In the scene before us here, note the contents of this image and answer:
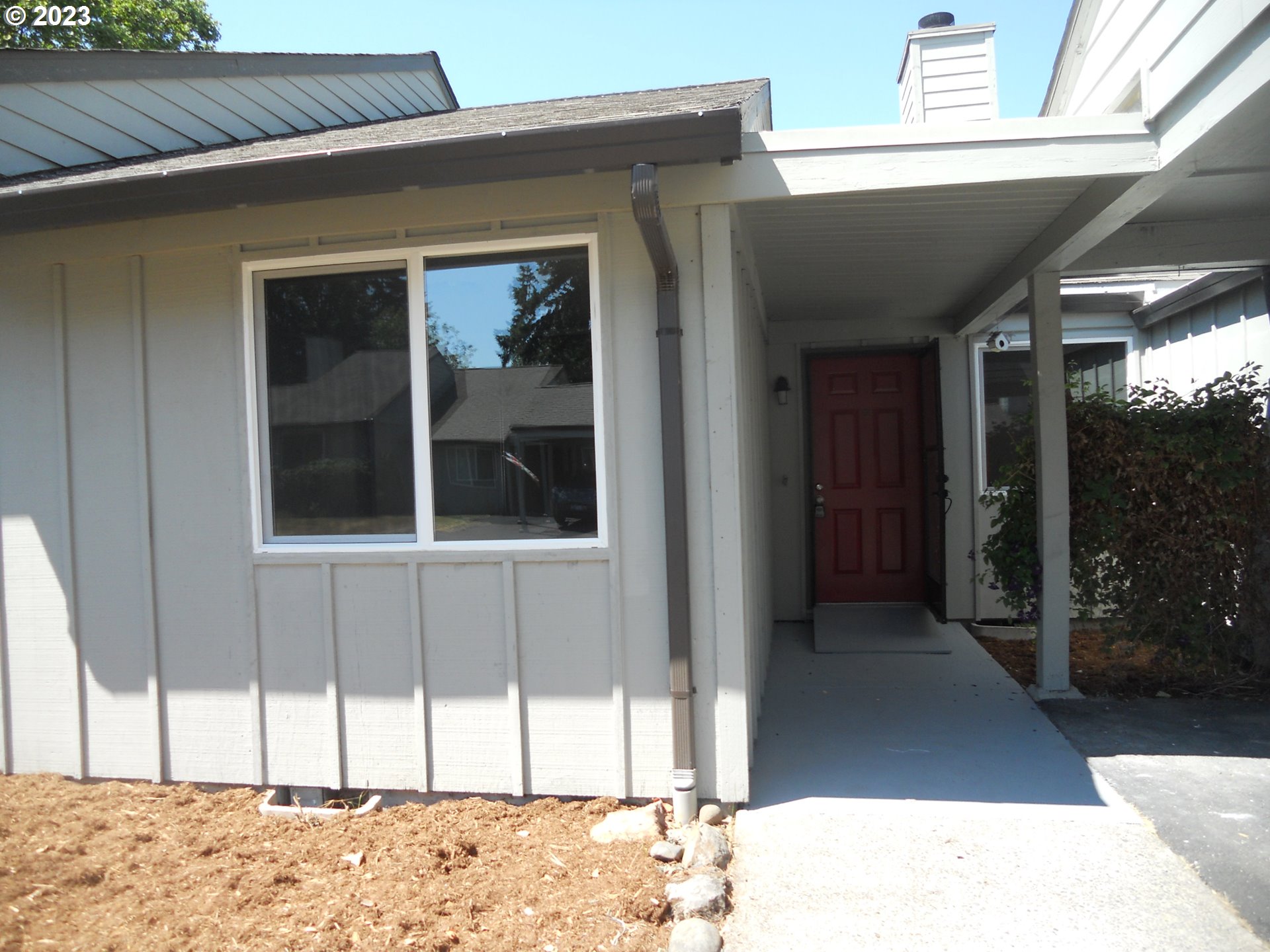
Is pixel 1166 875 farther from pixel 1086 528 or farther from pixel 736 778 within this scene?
pixel 1086 528

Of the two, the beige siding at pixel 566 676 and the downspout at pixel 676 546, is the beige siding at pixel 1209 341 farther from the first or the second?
the beige siding at pixel 566 676

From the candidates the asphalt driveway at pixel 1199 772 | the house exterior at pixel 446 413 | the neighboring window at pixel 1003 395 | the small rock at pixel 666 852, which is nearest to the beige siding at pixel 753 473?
the house exterior at pixel 446 413

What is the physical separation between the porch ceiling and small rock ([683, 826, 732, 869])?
2.63 metres

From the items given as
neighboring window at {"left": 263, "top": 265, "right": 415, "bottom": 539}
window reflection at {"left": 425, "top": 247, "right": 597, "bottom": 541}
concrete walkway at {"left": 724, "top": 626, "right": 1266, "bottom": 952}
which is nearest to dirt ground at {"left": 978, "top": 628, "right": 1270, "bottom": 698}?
concrete walkway at {"left": 724, "top": 626, "right": 1266, "bottom": 952}

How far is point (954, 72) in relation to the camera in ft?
19.8

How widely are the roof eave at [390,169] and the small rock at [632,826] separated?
2.51 meters

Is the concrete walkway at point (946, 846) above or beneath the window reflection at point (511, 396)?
beneath

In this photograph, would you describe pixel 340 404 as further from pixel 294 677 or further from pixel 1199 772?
pixel 1199 772

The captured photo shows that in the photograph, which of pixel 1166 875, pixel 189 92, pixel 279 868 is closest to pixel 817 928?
pixel 1166 875

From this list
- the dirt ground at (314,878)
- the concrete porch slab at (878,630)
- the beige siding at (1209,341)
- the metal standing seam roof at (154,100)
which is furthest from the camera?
the concrete porch slab at (878,630)

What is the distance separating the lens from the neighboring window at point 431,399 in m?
3.59

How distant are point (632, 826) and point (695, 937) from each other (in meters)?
0.72

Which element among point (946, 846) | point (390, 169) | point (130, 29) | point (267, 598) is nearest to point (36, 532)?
point (267, 598)

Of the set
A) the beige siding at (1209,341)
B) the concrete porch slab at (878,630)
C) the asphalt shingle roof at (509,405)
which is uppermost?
the beige siding at (1209,341)
